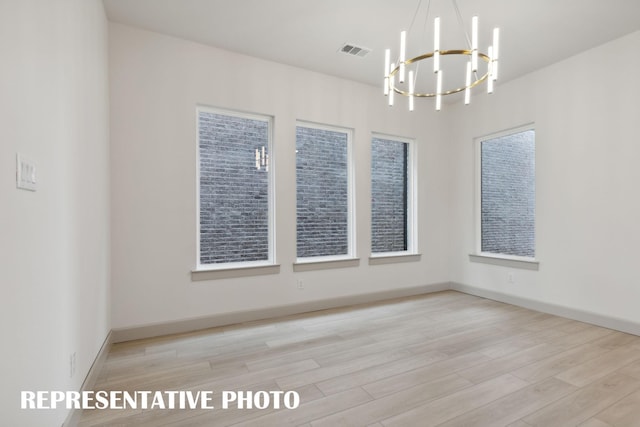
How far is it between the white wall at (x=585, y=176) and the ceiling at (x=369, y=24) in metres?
0.34

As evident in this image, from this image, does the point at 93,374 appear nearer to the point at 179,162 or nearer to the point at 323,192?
the point at 179,162

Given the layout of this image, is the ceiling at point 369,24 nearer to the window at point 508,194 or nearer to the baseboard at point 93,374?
the window at point 508,194

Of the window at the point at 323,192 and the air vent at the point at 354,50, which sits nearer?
the air vent at the point at 354,50

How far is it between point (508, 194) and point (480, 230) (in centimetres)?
66

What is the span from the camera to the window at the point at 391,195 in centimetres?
465

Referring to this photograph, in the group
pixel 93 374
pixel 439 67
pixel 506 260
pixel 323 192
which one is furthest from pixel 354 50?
pixel 93 374

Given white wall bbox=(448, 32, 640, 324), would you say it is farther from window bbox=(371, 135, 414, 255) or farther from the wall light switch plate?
the wall light switch plate

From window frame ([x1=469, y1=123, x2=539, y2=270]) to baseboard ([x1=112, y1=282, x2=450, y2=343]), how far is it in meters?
0.92

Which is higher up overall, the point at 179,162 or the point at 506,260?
the point at 179,162

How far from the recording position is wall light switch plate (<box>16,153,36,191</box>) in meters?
1.20

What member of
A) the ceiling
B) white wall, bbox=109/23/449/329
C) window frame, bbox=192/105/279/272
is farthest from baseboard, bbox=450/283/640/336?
window frame, bbox=192/105/279/272

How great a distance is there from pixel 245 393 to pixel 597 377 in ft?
8.32

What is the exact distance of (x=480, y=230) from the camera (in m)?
4.80

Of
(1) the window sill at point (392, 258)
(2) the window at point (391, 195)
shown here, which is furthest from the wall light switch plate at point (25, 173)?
Answer: (2) the window at point (391, 195)
